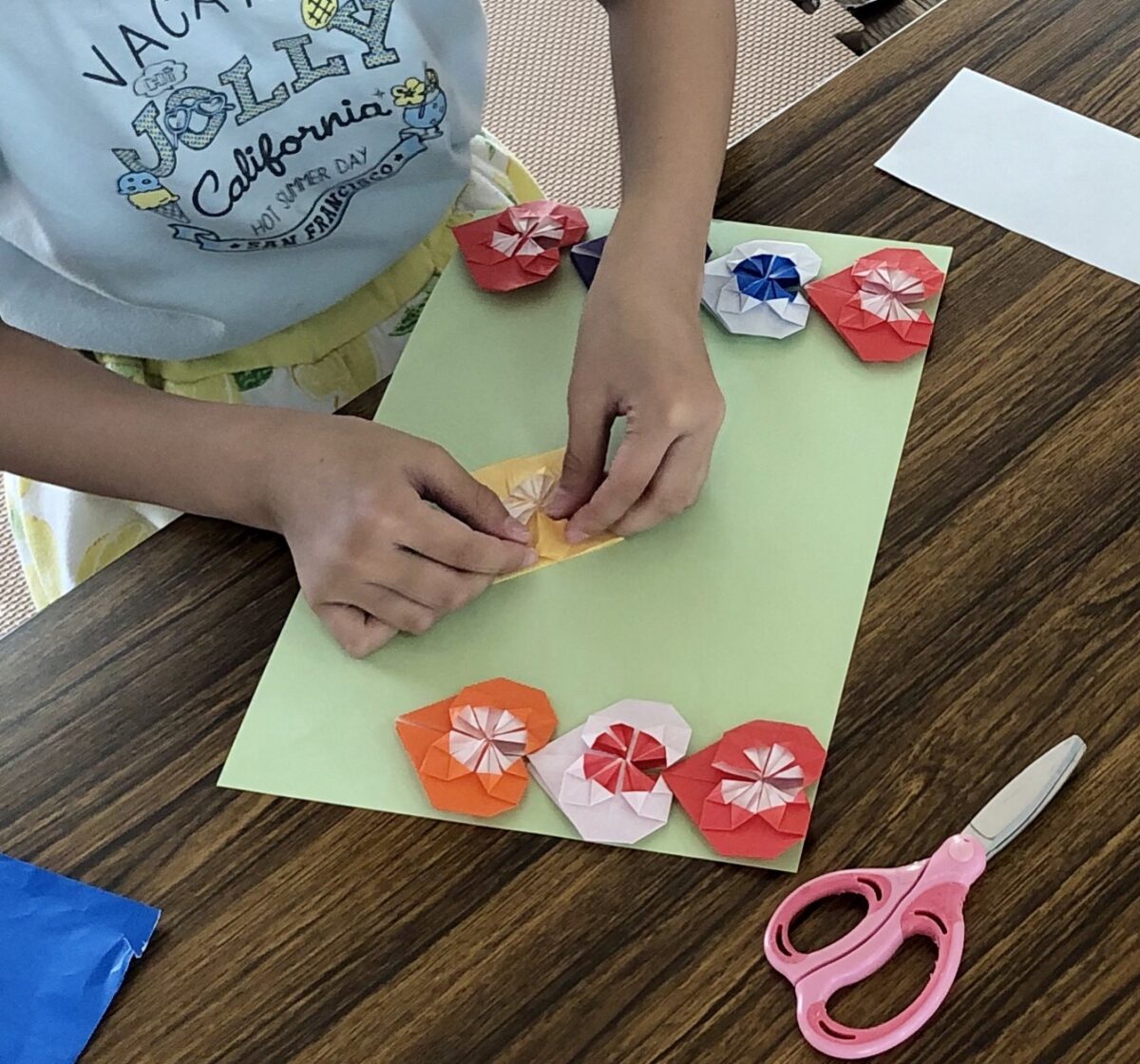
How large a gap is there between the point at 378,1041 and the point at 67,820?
6.2 inches

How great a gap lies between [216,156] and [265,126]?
1.1 inches

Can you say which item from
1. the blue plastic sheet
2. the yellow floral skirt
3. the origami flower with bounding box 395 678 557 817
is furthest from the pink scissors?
the yellow floral skirt

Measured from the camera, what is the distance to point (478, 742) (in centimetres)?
51

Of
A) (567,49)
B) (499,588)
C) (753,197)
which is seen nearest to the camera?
(499,588)

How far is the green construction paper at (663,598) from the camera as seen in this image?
0.51 m

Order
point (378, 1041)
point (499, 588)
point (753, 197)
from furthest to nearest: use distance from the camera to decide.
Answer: point (753, 197) < point (499, 588) < point (378, 1041)

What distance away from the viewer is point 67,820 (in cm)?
51

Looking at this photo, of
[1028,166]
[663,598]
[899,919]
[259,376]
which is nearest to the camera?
[899,919]

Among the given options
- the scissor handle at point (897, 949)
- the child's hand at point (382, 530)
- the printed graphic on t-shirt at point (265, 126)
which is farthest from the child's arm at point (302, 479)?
the scissor handle at point (897, 949)

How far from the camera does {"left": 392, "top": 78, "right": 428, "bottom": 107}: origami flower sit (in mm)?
685

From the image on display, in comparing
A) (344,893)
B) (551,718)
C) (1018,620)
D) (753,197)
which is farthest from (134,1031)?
(753,197)

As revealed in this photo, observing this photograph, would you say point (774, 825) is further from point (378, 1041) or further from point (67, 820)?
point (67, 820)

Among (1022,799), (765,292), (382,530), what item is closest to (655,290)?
(765,292)

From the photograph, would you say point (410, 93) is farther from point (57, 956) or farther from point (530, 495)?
point (57, 956)
